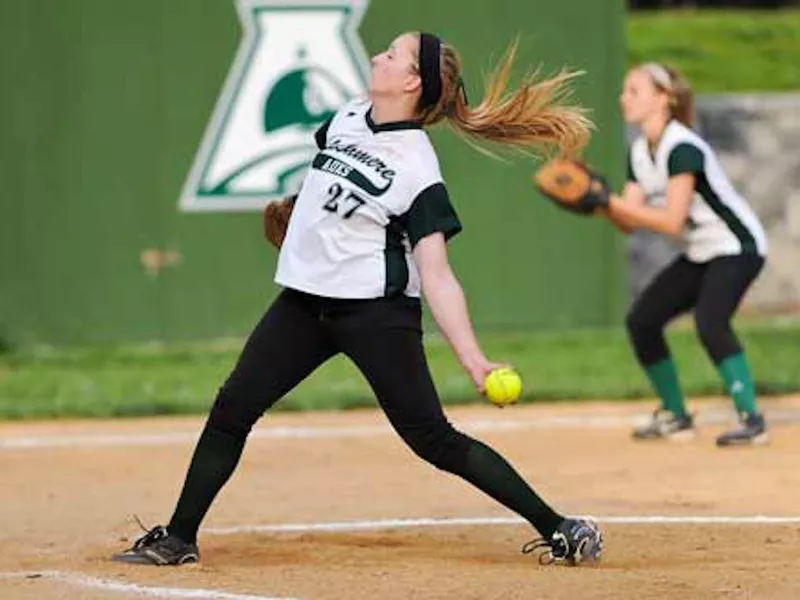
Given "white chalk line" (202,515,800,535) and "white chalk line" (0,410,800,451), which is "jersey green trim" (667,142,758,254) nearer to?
"white chalk line" (0,410,800,451)

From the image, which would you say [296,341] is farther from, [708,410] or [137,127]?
[137,127]

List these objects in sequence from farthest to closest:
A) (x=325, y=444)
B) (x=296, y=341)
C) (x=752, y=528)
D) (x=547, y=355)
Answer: (x=547, y=355) < (x=325, y=444) < (x=752, y=528) < (x=296, y=341)

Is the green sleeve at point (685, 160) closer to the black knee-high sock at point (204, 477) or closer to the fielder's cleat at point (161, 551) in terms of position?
the black knee-high sock at point (204, 477)

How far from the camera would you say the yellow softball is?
24.1 feet

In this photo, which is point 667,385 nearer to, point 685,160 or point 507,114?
point 685,160

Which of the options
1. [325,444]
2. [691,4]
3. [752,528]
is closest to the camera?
[752,528]

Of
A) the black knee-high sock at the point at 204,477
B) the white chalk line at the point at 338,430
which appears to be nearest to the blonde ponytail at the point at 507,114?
the black knee-high sock at the point at 204,477

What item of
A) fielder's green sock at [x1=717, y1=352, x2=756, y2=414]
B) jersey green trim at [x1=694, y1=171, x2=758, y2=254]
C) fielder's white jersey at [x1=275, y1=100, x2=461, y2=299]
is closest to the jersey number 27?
fielder's white jersey at [x1=275, y1=100, x2=461, y2=299]

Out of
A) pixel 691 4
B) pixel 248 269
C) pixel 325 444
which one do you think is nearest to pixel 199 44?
pixel 248 269

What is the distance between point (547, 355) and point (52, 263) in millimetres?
3588

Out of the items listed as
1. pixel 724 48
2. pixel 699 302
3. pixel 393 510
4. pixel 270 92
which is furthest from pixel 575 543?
pixel 724 48

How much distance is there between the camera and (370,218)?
25.0 feet

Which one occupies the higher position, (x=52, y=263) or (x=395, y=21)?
(x=395, y=21)

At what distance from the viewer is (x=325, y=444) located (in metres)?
11.8
